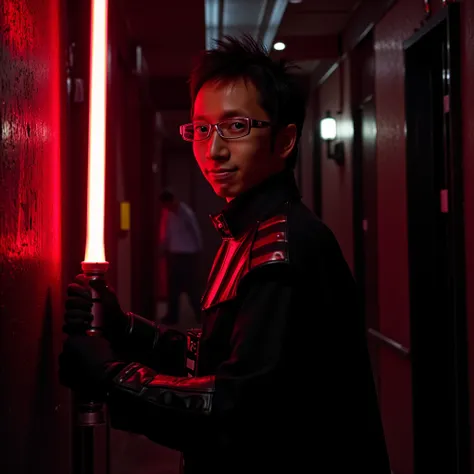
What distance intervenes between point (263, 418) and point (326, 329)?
221 mm

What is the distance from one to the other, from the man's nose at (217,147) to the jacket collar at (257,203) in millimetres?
93

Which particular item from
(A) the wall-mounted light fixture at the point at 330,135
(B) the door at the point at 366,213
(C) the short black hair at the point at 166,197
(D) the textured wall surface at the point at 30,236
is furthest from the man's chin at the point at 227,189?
(C) the short black hair at the point at 166,197

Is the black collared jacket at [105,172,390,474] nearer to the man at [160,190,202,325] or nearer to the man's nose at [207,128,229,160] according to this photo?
the man's nose at [207,128,229,160]

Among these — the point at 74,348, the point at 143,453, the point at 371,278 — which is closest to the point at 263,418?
the point at 74,348

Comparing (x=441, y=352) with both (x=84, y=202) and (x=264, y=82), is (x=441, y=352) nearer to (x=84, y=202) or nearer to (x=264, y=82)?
(x=84, y=202)

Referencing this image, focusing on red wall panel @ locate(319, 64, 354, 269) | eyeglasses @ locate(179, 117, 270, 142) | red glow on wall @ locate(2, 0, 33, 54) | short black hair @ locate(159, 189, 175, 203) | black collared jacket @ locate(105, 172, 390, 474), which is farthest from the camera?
short black hair @ locate(159, 189, 175, 203)

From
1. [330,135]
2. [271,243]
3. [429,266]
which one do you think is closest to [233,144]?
[271,243]

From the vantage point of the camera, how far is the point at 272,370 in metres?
1.13

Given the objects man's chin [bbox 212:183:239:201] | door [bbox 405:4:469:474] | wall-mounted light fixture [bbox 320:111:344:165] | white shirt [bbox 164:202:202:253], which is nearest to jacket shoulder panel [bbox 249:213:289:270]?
man's chin [bbox 212:183:239:201]

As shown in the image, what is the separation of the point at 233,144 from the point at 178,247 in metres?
7.28

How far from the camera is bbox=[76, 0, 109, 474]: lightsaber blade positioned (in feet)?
4.23

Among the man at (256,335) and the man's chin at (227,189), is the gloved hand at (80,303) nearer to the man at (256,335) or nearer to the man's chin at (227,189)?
the man at (256,335)

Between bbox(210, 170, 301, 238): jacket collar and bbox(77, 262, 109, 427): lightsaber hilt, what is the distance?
0.97 feet

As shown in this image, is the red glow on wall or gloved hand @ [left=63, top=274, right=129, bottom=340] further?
gloved hand @ [left=63, top=274, right=129, bottom=340]
